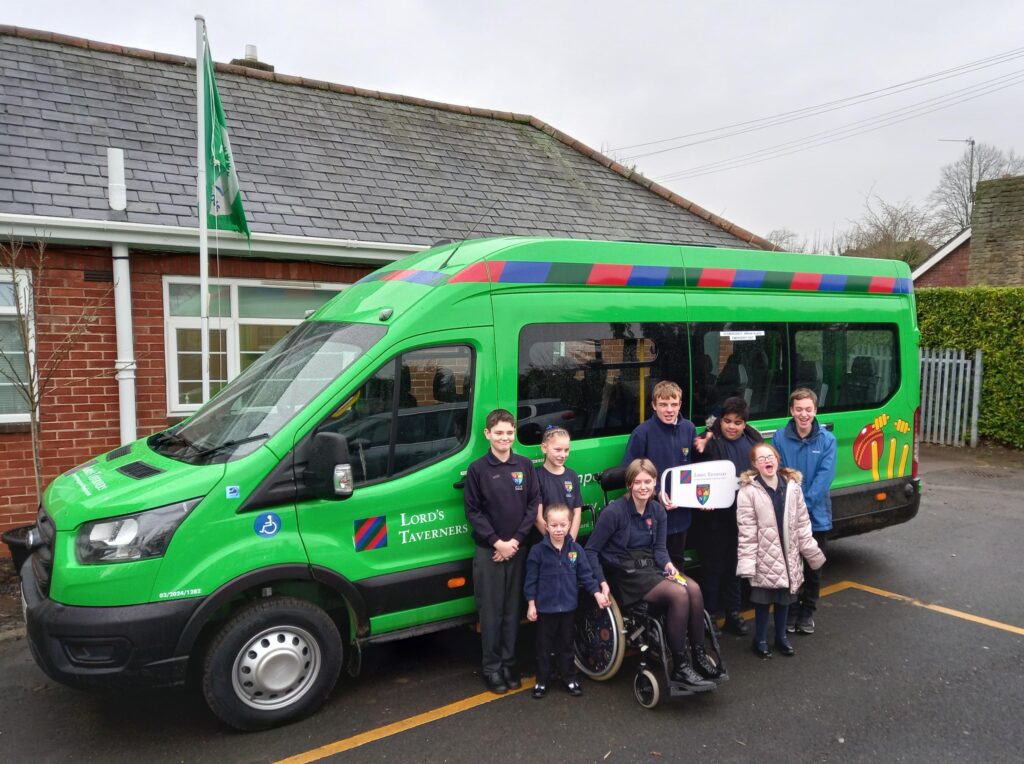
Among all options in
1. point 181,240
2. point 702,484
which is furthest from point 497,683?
point 181,240

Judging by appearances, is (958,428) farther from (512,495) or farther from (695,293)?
(512,495)

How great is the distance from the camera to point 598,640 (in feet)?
14.1

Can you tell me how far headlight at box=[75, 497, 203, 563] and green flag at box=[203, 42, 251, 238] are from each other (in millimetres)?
3817

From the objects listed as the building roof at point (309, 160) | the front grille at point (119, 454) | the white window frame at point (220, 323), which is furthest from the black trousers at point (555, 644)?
the building roof at point (309, 160)

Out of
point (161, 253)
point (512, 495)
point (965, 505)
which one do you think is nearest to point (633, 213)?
point (965, 505)

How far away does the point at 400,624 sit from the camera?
418cm

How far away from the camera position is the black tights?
3998mm

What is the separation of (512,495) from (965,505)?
7.15 m

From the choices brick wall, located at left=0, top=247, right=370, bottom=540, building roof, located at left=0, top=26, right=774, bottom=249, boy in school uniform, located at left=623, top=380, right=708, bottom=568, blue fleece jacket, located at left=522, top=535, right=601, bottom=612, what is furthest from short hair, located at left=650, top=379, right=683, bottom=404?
brick wall, located at left=0, top=247, right=370, bottom=540

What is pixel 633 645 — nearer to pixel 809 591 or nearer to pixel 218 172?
pixel 809 591

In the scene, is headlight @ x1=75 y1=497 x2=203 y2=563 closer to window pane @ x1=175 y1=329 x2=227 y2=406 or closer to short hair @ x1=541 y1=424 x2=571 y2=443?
short hair @ x1=541 y1=424 x2=571 y2=443

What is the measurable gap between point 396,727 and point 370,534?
3.35 ft

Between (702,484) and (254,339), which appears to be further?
(254,339)

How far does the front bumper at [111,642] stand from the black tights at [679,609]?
246 centimetres
